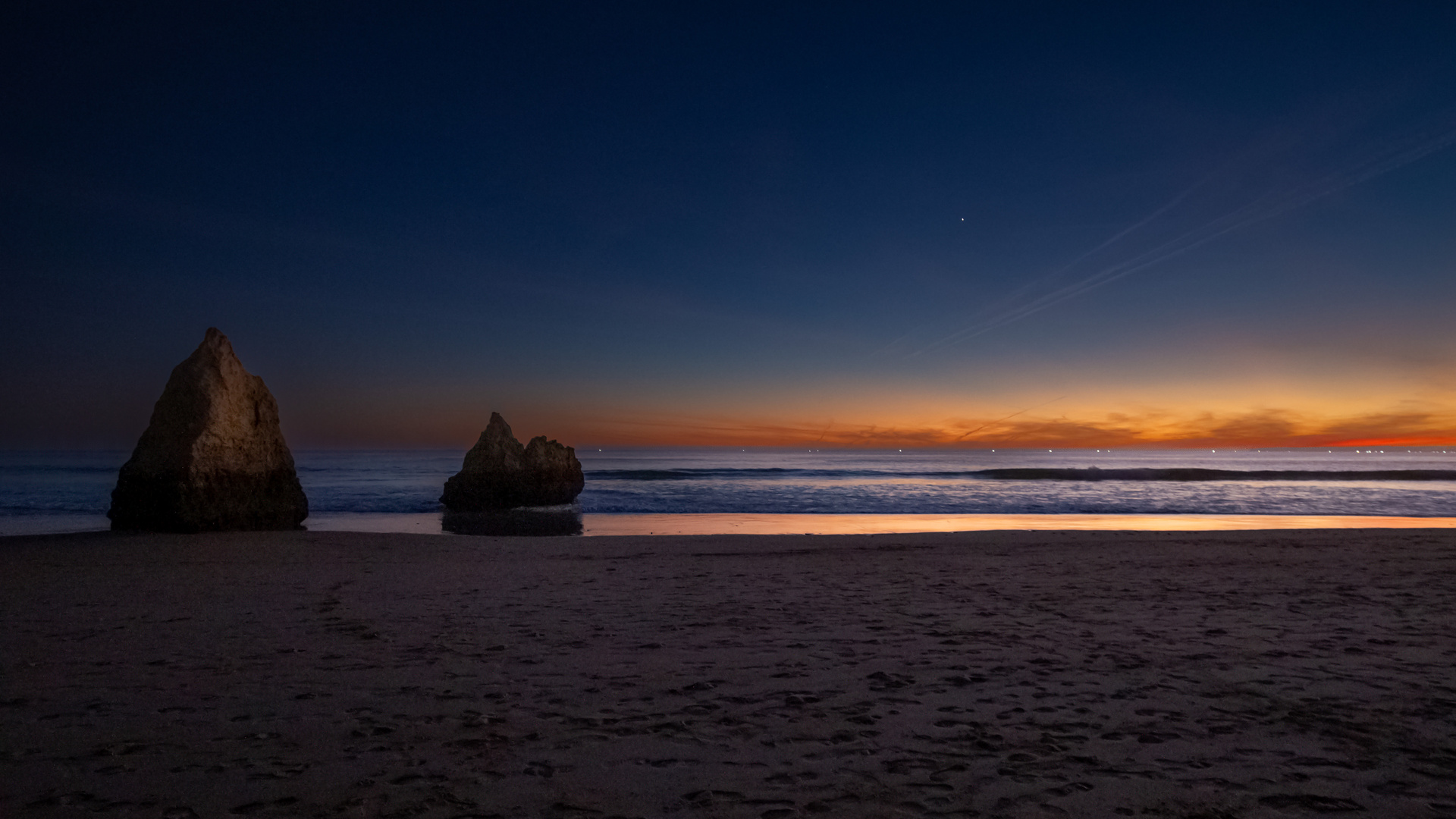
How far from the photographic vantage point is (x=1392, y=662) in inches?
218

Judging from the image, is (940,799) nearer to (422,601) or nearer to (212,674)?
(212,674)

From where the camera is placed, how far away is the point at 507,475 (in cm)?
2581

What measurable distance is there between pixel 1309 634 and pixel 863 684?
15.2ft

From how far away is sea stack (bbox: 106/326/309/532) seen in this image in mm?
15383

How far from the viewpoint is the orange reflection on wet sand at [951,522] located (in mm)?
18047

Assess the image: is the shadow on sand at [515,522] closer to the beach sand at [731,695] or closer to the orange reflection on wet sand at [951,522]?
the orange reflection on wet sand at [951,522]

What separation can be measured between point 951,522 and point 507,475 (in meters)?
15.7

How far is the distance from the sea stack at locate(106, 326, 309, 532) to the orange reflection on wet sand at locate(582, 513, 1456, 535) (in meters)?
7.84

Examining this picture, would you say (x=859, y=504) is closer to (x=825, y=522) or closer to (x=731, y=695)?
(x=825, y=522)

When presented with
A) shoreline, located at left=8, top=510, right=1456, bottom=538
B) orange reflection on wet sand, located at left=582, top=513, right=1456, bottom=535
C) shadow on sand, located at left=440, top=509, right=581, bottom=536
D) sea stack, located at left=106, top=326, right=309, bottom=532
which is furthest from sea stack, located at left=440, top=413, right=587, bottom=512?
sea stack, located at left=106, top=326, right=309, bottom=532

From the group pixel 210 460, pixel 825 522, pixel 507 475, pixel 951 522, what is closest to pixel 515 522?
pixel 507 475

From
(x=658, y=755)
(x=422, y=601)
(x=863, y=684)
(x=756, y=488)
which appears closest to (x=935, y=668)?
(x=863, y=684)

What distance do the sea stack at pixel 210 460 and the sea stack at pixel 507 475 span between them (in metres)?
7.79

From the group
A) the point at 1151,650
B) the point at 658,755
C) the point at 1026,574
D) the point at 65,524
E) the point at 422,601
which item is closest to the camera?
the point at 658,755
